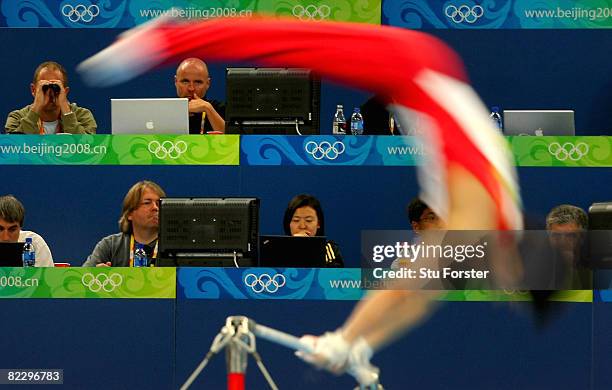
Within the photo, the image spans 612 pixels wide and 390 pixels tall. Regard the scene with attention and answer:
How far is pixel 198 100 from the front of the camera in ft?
31.3

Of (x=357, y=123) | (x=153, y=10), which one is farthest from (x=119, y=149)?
(x=153, y=10)

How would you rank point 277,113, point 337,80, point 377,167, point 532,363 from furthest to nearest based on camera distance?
point 377,167, point 277,113, point 532,363, point 337,80

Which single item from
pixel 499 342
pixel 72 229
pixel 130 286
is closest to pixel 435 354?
pixel 499 342

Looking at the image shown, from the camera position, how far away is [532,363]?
779 centimetres

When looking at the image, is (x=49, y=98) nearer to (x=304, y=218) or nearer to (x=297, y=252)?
(x=304, y=218)

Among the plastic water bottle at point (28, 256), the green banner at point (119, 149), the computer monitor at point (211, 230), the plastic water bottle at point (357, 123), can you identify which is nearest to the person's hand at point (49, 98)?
the green banner at point (119, 149)

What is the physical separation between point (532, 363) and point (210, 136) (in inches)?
113

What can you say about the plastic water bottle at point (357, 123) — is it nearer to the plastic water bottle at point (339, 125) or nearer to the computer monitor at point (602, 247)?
the plastic water bottle at point (339, 125)

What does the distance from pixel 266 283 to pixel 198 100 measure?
2171 mm

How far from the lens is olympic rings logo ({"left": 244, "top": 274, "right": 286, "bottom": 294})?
309 inches

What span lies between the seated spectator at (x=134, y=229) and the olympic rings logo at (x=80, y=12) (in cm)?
259

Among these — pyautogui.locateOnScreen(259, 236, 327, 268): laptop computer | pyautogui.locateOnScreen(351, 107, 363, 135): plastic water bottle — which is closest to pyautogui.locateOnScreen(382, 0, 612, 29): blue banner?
pyautogui.locateOnScreen(351, 107, 363, 135): plastic water bottle

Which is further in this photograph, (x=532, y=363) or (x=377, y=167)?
(x=377, y=167)

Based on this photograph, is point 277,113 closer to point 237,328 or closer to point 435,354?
point 435,354
